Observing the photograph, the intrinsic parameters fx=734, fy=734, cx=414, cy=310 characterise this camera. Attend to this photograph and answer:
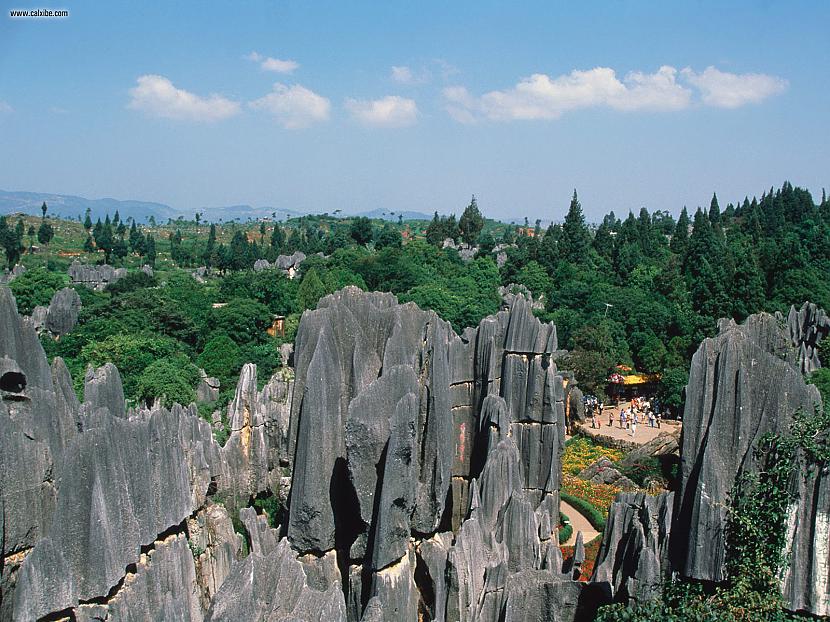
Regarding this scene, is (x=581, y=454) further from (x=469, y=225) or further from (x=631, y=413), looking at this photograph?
(x=469, y=225)

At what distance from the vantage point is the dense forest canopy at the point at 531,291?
38.2m

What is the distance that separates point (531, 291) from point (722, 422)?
2084 inches

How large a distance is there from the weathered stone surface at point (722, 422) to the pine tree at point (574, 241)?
5882 centimetres

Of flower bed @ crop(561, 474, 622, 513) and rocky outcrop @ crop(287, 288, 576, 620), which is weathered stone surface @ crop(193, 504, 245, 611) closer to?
rocky outcrop @ crop(287, 288, 576, 620)

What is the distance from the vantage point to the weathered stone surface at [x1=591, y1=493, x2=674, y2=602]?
35.6ft

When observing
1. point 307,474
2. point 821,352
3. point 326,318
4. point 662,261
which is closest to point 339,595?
point 307,474

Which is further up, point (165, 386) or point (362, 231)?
point (362, 231)

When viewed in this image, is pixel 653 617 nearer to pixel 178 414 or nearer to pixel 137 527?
pixel 137 527

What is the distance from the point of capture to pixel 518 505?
14.3 m

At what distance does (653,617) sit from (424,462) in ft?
14.2

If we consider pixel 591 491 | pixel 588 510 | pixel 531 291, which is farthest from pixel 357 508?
pixel 531 291

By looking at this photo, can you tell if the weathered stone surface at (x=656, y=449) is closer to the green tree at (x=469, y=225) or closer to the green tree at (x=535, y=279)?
the green tree at (x=535, y=279)

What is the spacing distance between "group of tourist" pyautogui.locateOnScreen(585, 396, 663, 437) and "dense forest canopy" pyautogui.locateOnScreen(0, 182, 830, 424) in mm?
1077

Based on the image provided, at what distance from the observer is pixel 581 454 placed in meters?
31.5
